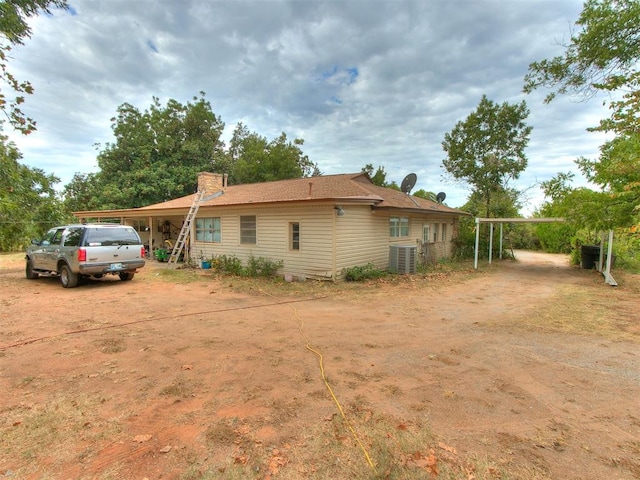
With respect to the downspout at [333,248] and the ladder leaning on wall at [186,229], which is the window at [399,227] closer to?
the downspout at [333,248]

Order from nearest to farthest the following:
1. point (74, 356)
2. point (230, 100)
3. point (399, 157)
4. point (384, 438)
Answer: point (384, 438), point (74, 356), point (230, 100), point (399, 157)

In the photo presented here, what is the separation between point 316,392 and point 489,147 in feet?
69.9

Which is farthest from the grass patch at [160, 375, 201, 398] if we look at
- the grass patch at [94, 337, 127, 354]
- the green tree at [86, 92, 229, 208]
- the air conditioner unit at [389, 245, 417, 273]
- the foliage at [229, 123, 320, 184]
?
the foliage at [229, 123, 320, 184]

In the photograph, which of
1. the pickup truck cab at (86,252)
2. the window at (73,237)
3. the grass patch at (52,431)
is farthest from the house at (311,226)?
the grass patch at (52,431)

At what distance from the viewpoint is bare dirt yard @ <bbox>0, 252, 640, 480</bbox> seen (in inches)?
92.4

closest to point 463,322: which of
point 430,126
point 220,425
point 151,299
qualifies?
point 220,425

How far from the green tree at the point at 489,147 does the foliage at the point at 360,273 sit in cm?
1321

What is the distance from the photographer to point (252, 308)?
23.7 feet

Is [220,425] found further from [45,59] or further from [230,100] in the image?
[230,100]

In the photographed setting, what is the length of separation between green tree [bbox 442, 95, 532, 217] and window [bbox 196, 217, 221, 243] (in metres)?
16.4

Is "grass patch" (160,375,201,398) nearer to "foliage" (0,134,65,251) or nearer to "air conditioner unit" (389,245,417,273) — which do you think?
"foliage" (0,134,65,251)

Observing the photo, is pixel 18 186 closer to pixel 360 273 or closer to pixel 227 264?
pixel 227 264

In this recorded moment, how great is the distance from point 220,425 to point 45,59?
Result: 437 inches

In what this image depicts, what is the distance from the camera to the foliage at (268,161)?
3108 cm
